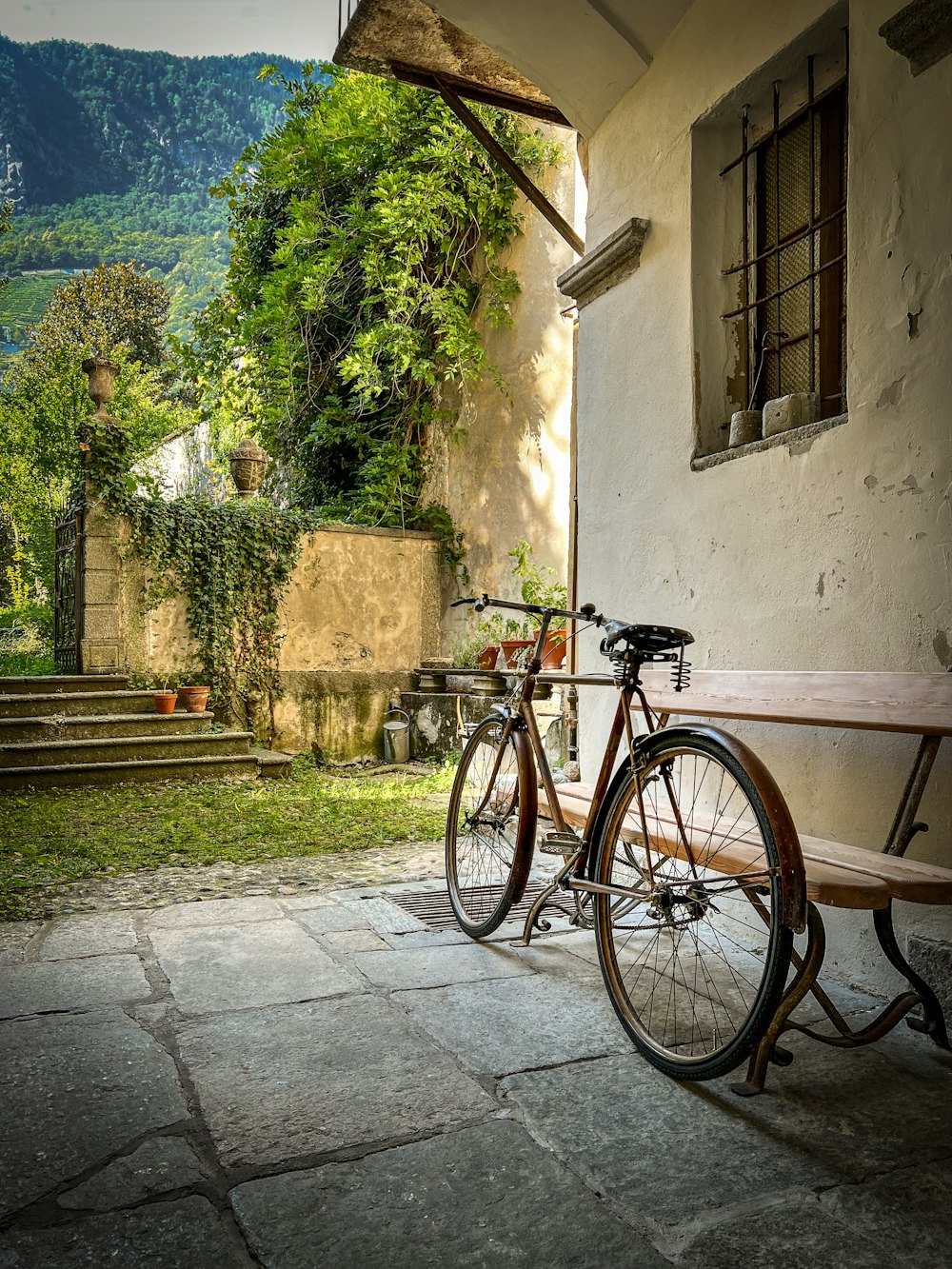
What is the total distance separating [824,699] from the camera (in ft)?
8.93

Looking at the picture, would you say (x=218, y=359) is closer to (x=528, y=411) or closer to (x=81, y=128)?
(x=528, y=411)

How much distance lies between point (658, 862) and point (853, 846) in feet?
1.93

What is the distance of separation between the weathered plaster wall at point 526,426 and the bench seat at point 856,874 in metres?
6.83

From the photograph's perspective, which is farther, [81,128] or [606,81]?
[81,128]

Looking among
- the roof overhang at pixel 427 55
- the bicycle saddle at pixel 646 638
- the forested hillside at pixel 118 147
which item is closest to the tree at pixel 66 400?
the roof overhang at pixel 427 55

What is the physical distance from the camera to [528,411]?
9445 mm

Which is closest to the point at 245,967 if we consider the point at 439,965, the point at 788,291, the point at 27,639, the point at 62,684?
the point at 439,965

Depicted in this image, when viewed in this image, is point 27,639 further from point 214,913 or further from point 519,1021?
point 519,1021

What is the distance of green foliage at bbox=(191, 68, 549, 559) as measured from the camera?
30.1 feet

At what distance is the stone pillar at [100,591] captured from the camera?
847 cm

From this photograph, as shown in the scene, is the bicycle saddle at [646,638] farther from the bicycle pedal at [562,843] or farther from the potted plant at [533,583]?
the potted plant at [533,583]

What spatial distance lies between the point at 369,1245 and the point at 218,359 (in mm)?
10851

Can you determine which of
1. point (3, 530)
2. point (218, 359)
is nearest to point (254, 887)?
point (218, 359)

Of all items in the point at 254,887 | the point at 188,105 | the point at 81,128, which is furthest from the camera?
the point at 188,105
